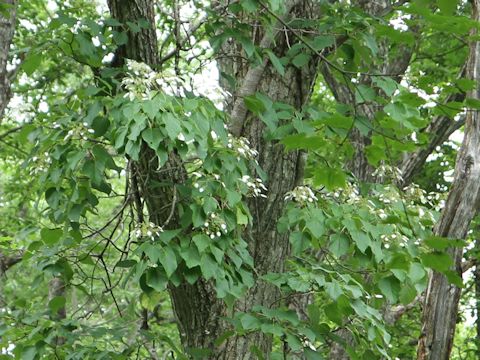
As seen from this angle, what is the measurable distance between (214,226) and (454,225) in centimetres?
260

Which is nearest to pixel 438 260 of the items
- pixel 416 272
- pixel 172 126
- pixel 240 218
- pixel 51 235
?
pixel 416 272

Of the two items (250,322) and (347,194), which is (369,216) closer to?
(347,194)

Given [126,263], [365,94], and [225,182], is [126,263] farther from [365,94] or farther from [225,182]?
[365,94]

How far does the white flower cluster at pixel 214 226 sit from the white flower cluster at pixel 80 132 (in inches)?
27.1

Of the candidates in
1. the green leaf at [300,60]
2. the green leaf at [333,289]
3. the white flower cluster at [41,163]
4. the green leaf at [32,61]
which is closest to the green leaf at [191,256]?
the green leaf at [333,289]

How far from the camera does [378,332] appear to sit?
4.29 m

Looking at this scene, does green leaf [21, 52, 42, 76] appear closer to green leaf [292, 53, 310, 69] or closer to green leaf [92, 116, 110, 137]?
green leaf [92, 116, 110, 137]

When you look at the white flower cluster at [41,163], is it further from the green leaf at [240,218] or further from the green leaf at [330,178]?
the green leaf at [330,178]

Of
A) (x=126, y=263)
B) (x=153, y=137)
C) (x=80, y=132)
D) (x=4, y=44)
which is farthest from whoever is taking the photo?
(x=126, y=263)

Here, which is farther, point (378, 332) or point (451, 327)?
point (451, 327)

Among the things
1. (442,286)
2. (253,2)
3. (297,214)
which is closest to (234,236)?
(297,214)

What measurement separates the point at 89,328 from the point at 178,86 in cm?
159

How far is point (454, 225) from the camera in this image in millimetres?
5875

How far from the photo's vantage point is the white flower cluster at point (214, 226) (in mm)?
3852
